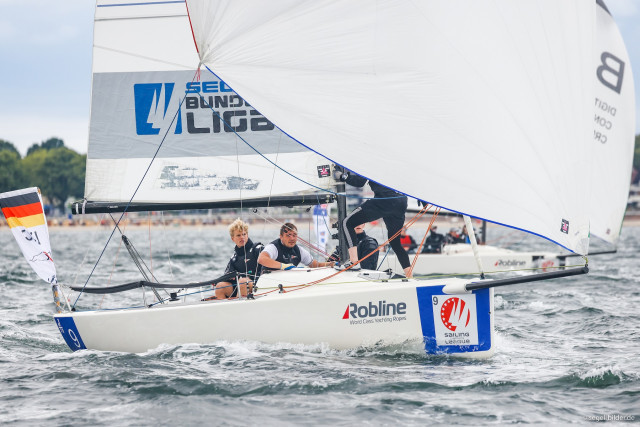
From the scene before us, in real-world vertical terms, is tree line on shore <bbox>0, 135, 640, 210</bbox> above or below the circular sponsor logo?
above

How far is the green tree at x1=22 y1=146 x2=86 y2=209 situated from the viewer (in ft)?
283

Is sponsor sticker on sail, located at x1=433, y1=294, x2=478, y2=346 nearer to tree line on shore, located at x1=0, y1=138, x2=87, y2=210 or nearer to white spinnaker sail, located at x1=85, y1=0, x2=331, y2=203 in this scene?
white spinnaker sail, located at x1=85, y1=0, x2=331, y2=203

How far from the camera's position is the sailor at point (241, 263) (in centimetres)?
782

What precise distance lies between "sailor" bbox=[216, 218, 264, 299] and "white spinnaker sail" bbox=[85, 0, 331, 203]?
1.62 ft

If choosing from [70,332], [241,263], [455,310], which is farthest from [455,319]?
[70,332]

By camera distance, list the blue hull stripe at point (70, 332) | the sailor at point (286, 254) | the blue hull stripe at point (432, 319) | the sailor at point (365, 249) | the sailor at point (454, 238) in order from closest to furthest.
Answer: the blue hull stripe at point (432, 319)
the blue hull stripe at point (70, 332)
the sailor at point (286, 254)
the sailor at point (365, 249)
the sailor at point (454, 238)

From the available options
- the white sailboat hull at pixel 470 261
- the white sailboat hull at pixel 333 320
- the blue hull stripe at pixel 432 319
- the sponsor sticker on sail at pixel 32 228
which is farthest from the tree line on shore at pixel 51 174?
the blue hull stripe at pixel 432 319

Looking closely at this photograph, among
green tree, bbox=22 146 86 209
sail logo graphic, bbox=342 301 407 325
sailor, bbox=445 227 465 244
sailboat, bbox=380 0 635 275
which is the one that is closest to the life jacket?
sail logo graphic, bbox=342 301 407 325

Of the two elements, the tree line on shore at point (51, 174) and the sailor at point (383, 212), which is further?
the tree line on shore at point (51, 174)

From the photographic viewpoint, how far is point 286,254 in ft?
27.2

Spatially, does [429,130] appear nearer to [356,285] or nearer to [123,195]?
[356,285]

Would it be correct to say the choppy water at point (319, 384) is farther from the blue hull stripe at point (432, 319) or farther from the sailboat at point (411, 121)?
the sailboat at point (411, 121)

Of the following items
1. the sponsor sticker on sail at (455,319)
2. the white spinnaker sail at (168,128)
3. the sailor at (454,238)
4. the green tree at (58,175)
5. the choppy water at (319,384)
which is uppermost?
the green tree at (58,175)

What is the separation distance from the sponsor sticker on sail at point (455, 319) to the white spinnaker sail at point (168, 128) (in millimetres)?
2248
